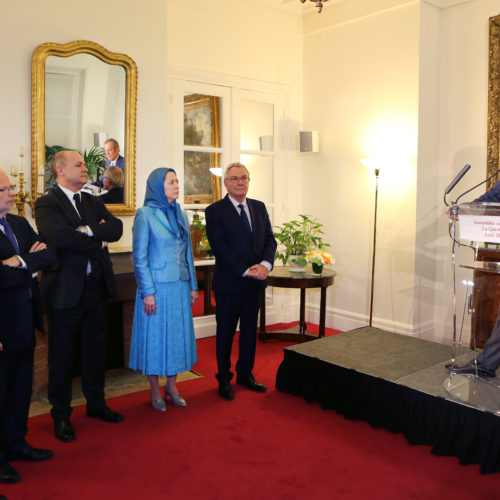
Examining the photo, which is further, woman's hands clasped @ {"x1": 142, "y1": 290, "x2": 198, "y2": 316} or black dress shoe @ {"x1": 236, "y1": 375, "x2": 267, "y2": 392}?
black dress shoe @ {"x1": 236, "y1": 375, "x2": 267, "y2": 392}

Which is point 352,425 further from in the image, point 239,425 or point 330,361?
point 239,425

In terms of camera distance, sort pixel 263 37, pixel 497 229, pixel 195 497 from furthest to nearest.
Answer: pixel 263 37 → pixel 497 229 → pixel 195 497

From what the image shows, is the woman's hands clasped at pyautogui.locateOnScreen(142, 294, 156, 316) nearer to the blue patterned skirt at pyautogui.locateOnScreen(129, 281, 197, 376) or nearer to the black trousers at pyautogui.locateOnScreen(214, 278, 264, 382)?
the blue patterned skirt at pyautogui.locateOnScreen(129, 281, 197, 376)

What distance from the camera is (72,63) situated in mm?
4188

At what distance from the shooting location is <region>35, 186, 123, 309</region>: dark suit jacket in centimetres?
307

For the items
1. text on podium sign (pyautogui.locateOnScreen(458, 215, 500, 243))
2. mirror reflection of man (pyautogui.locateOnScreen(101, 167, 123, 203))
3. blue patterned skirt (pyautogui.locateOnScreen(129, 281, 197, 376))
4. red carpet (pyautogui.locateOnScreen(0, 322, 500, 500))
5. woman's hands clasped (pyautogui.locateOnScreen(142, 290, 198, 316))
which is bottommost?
red carpet (pyautogui.locateOnScreen(0, 322, 500, 500))

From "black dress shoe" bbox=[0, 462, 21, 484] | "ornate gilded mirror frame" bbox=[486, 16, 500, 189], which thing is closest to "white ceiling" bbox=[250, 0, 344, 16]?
"ornate gilded mirror frame" bbox=[486, 16, 500, 189]

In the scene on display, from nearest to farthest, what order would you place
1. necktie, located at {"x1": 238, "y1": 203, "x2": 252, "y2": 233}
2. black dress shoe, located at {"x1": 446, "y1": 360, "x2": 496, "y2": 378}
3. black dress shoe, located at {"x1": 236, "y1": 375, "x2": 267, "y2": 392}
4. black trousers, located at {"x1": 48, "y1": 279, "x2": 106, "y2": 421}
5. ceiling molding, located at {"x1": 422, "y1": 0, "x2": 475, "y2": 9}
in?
black trousers, located at {"x1": 48, "y1": 279, "x2": 106, "y2": 421}
black dress shoe, located at {"x1": 446, "y1": 360, "x2": 496, "y2": 378}
necktie, located at {"x1": 238, "y1": 203, "x2": 252, "y2": 233}
black dress shoe, located at {"x1": 236, "y1": 375, "x2": 267, "y2": 392}
ceiling molding, located at {"x1": 422, "y1": 0, "x2": 475, "y2": 9}

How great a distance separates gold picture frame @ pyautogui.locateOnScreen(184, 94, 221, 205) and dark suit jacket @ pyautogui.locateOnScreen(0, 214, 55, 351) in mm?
2726

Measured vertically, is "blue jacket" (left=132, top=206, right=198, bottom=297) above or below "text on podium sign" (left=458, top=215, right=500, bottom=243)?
below

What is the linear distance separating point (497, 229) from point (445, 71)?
A: 2.93 metres

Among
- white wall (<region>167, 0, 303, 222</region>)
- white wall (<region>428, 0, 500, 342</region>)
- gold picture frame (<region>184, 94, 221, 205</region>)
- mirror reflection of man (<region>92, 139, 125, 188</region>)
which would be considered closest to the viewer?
mirror reflection of man (<region>92, 139, 125, 188</region>)

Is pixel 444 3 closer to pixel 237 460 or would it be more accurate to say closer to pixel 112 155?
pixel 112 155

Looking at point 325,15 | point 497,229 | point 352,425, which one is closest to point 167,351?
point 352,425
